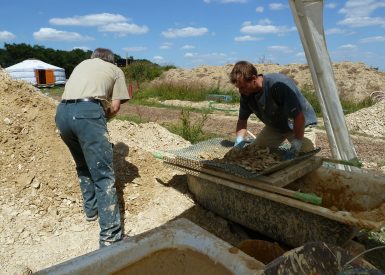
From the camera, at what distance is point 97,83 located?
3.27m

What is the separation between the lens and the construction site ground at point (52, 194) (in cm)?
335

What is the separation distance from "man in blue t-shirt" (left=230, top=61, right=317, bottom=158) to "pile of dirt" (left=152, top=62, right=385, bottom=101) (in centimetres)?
1146

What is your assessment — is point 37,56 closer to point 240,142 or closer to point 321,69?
point 240,142

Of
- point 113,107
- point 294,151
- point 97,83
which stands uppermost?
point 97,83

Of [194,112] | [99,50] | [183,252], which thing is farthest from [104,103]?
[194,112]

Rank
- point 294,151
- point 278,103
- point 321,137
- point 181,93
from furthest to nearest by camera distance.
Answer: point 181,93 < point 321,137 < point 278,103 < point 294,151

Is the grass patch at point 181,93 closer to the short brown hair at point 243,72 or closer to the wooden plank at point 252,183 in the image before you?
the short brown hair at point 243,72

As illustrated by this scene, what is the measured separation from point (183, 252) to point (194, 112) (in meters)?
10.1

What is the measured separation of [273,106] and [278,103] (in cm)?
8

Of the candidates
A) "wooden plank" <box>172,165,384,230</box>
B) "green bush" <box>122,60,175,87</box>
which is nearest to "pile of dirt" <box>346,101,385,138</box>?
"wooden plank" <box>172,165,384,230</box>

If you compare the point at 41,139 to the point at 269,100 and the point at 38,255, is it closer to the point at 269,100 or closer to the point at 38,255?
the point at 38,255

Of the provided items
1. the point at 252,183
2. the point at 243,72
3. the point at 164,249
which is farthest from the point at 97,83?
the point at 164,249

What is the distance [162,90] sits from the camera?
1700 cm

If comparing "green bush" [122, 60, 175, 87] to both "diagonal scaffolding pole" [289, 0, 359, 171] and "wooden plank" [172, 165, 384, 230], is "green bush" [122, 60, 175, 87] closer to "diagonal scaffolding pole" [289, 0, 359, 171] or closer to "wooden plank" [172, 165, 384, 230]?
"diagonal scaffolding pole" [289, 0, 359, 171]
